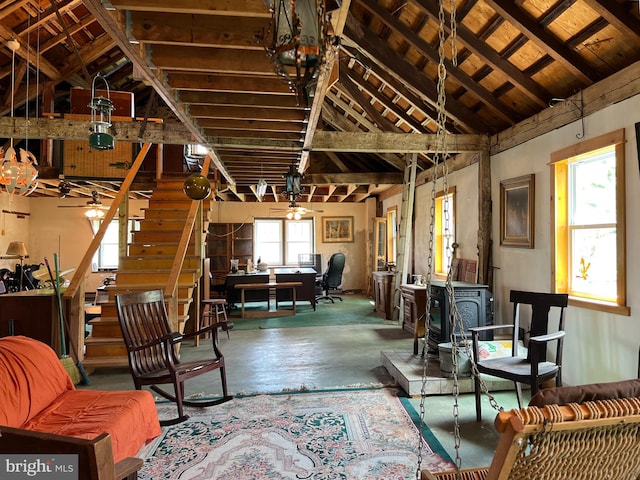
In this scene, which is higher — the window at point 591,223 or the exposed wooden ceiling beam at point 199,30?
the exposed wooden ceiling beam at point 199,30

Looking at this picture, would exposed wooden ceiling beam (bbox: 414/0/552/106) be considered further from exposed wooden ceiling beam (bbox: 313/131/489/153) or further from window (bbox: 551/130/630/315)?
exposed wooden ceiling beam (bbox: 313/131/489/153)

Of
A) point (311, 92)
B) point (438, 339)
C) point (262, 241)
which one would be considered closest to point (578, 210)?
point (438, 339)

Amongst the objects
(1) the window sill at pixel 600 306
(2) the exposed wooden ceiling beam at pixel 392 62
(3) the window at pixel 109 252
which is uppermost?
(2) the exposed wooden ceiling beam at pixel 392 62

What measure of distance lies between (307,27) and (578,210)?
338 centimetres

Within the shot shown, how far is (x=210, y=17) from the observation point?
8.11 feet

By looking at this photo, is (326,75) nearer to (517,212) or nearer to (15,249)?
(517,212)

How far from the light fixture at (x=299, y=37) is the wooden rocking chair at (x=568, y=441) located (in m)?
1.24

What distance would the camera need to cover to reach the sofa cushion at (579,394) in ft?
3.74

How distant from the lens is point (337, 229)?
11.1 m

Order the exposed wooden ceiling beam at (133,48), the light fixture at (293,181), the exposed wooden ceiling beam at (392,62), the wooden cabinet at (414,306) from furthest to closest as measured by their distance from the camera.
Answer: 1. the light fixture at (293,181)
2. the wooden cabinet at (414,306)
3. the exposed wooden ceiling beam at (392,62)
4. the exposed wooden ceiling beam at (133,48)

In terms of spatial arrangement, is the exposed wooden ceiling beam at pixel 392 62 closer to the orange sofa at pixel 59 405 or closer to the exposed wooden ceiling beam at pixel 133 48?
the exposed wooden ceiling beam at pixel 133 48

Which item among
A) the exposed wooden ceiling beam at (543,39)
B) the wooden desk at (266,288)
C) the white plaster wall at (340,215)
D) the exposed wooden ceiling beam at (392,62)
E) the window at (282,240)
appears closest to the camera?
→ the exposed wooden ceiling beam at (543,39)

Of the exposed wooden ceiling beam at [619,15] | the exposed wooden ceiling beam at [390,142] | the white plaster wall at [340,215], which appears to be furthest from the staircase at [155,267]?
the exposed wooden ceiling beam at [619,15]

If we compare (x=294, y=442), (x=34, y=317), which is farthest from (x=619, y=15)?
(x=34, y=317)
